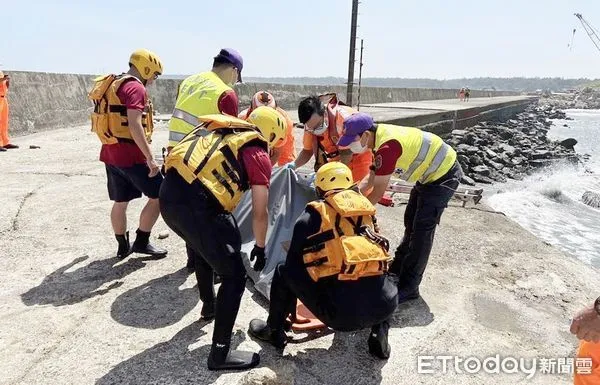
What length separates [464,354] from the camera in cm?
322

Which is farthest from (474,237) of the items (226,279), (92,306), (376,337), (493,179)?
(493,179)

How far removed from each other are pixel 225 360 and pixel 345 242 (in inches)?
41.7

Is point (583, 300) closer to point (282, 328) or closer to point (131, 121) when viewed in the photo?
point (282, 328)

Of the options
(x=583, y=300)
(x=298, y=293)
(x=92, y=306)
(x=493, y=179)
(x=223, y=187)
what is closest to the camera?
(x=223, y=187)

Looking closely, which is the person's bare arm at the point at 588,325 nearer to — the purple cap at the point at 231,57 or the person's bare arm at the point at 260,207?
the person's bare arm at the point at 260,207

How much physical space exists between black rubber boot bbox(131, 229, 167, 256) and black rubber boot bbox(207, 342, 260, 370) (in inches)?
74.0

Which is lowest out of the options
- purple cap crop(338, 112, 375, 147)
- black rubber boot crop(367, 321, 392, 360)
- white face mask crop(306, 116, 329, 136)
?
black rubber boot crop(367, 321, 392, 360)

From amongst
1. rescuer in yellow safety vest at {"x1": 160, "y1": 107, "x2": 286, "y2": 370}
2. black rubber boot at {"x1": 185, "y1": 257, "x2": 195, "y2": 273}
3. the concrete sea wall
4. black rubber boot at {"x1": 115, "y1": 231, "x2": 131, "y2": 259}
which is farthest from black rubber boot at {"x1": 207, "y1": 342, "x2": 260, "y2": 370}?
the concrete sea wall

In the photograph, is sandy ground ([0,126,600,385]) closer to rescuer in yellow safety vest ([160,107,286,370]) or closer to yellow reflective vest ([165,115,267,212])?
rescuer in yellow safety vest ([160,107,286,370])

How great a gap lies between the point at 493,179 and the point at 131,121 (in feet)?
48.8

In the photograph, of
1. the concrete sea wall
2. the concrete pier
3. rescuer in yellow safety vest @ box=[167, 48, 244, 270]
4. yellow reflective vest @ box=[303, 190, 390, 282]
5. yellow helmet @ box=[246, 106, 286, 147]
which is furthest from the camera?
the concrete pier

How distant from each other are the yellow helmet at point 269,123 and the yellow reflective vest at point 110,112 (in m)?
1.29

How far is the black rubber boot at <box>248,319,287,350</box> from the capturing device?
3.05m

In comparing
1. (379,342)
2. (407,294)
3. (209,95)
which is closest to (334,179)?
A: (379,342)
